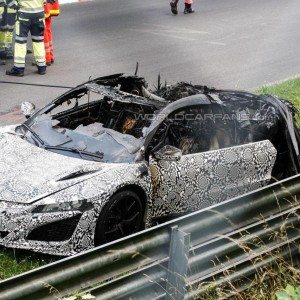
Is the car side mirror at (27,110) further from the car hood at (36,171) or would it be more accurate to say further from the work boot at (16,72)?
the work boot at (16,72)

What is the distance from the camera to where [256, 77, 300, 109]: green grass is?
12.5m

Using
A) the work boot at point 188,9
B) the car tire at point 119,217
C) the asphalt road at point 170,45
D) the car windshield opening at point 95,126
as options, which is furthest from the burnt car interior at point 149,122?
the work boot at point 188,9

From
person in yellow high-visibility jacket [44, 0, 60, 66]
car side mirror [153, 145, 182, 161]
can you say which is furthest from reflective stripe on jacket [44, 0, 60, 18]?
car side mirror [153, 145, 182, 161]

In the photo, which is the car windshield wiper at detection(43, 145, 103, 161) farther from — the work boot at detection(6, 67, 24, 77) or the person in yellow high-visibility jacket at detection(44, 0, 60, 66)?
the person in yellow high-visibility jacket at detection(44, 0, 60, 66)

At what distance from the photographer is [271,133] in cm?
824

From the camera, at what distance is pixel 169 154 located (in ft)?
22.6

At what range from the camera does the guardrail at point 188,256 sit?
4.18 meters

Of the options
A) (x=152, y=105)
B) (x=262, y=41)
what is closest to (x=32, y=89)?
(x=152, y=105)

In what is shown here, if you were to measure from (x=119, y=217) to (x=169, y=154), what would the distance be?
2.30ft

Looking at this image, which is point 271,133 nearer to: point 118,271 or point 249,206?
point 249,206

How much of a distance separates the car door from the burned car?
1 cm

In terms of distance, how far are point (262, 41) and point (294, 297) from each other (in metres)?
13.8

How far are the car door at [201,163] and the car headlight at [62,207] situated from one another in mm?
822

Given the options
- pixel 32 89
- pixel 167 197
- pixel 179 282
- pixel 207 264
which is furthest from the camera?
pixel 32 89
